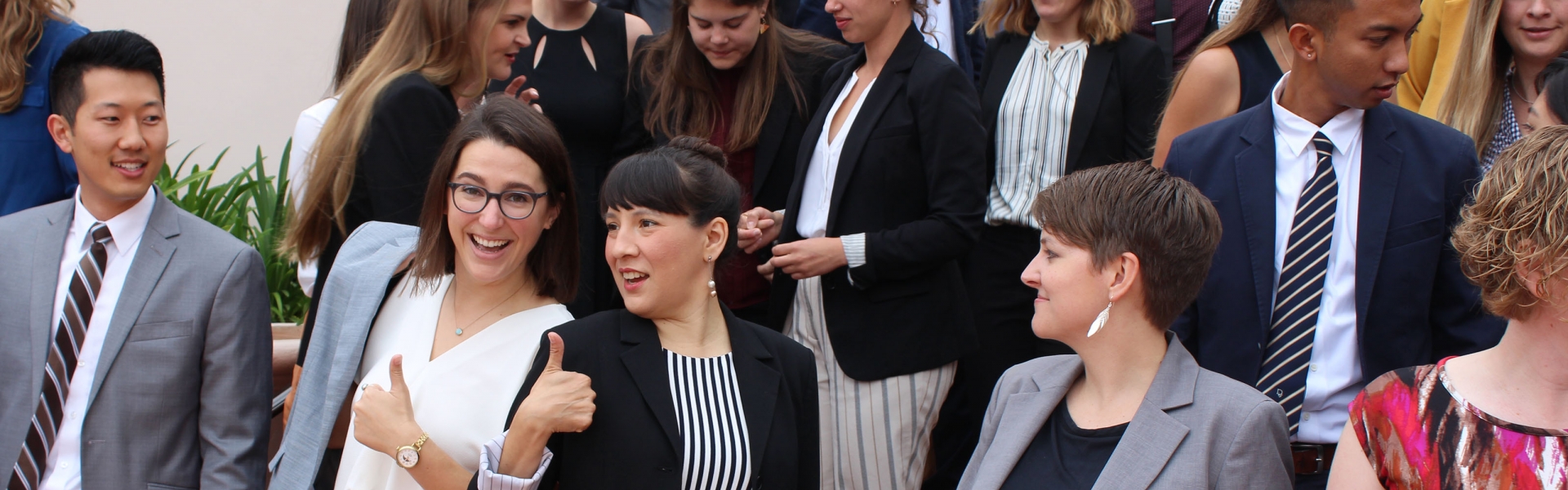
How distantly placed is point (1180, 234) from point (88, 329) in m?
2.41

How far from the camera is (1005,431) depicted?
2.34m

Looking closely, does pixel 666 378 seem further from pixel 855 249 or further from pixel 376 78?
pixel 376 78

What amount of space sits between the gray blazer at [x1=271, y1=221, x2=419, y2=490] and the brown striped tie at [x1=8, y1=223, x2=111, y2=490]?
0.48 meters

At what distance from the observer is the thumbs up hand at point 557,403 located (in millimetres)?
2285

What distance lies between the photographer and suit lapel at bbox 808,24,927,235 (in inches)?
143

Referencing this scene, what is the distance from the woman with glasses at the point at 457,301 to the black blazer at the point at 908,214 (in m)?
1.07

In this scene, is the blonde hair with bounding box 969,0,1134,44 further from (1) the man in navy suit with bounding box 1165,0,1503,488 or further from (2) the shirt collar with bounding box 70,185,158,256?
(2) the shirt collar with bounding box 70,185,158,256

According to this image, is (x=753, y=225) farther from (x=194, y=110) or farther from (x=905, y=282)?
(x=194, y=110)

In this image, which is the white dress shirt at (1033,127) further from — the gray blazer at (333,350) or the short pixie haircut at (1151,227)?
the gray blazer at (333,350)

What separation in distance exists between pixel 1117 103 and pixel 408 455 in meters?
2.74

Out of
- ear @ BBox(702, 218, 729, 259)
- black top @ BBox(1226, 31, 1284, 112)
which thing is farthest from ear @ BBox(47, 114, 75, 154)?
black top @ BBox(1226, 31, 1284, 112)

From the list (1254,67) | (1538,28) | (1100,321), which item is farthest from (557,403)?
(1538,28)

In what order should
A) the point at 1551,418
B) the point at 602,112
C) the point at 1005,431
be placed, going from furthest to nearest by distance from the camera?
the point at 602,112, the point at 1005,431, the point at 1551,418

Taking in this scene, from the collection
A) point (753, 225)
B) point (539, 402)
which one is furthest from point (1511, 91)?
point (539, 402)
